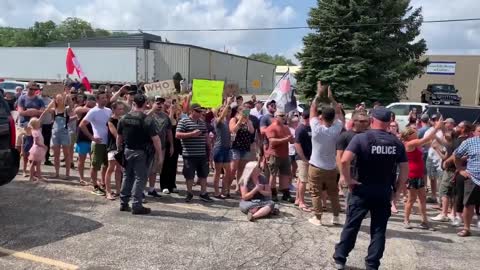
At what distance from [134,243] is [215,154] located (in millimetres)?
3099

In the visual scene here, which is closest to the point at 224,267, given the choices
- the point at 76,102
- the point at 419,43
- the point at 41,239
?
the point at 41,239

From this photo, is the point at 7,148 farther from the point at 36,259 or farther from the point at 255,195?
the point at 255,195

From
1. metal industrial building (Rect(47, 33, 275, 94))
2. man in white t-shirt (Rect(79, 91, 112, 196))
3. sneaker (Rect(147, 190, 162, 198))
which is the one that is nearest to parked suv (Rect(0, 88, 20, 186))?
man in white t-shirt (Rect(79, 91, 112, 196))

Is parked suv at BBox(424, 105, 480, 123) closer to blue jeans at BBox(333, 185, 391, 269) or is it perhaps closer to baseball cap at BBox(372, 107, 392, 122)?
baseball cap at BBox(372, 107, 392, 122)

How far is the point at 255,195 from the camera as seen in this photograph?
300 inches

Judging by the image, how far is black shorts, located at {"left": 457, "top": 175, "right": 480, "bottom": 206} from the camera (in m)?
7.08

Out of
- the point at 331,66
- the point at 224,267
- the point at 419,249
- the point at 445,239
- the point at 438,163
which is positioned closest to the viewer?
the point at 224,267

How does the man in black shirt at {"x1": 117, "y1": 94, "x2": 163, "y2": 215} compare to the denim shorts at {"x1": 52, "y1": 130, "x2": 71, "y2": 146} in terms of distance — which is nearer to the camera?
the man in black shirt at {"x1": 117, "y1": 94, "x2": 163, "y2": 215}

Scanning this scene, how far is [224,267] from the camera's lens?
536cm

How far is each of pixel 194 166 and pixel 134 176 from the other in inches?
49.7

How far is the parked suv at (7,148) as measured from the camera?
21.1 feet

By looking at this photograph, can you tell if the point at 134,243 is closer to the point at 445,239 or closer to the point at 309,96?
the point at 445,239

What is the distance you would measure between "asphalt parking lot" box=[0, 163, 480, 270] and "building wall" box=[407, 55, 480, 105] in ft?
144

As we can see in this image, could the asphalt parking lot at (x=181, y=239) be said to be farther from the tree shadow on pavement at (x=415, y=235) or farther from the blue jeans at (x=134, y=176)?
the blue jeans at (x=134, y=176)
